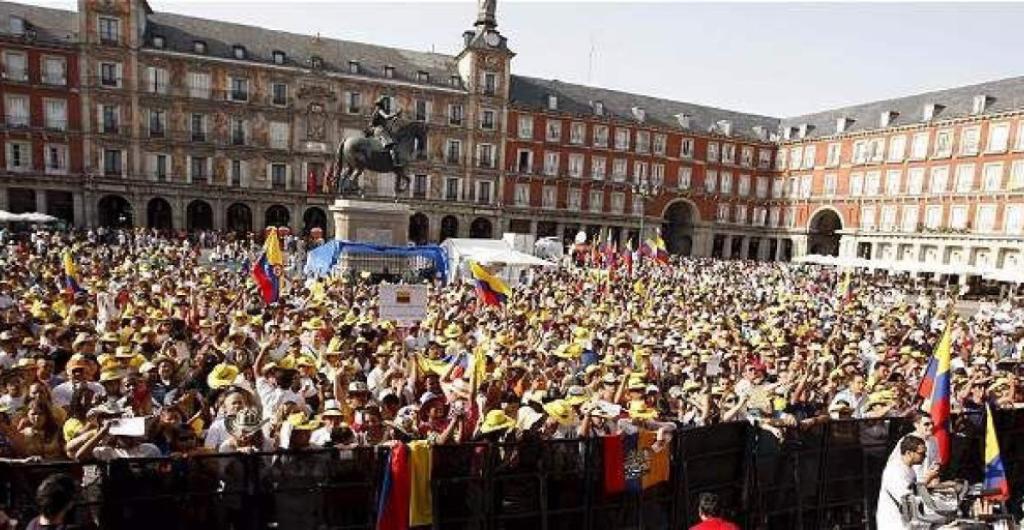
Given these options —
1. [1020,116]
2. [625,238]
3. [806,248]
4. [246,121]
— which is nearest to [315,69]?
[246,121]

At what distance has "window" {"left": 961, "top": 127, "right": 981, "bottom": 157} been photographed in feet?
157

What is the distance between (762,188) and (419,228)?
118 feet

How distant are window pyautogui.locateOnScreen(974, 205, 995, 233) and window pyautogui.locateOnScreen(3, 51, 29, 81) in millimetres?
69064

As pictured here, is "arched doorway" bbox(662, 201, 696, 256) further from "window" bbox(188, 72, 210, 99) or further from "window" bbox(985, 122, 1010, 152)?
"window" bbox(188, 72, 210, 99)

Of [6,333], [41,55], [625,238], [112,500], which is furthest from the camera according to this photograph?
[625,238]

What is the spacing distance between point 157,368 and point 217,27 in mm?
48669

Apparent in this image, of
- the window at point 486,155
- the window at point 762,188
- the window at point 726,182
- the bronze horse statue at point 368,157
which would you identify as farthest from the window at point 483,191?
the bronze horse statue at point 368,157

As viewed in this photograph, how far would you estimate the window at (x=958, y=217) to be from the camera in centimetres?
4878

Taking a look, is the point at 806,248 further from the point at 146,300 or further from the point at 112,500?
the point at 112,500

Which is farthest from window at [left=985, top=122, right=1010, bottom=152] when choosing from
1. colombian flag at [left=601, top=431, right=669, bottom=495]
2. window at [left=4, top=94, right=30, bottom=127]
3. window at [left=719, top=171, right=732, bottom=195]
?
window at [left=4, top=94, right=30, bottom=127]

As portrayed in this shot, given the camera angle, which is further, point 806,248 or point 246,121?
point 806,248

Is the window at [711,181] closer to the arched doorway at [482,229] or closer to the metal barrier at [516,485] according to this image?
the arched doorway at [482,229]

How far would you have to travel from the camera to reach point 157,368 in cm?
726

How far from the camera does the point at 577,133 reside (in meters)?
57.3
